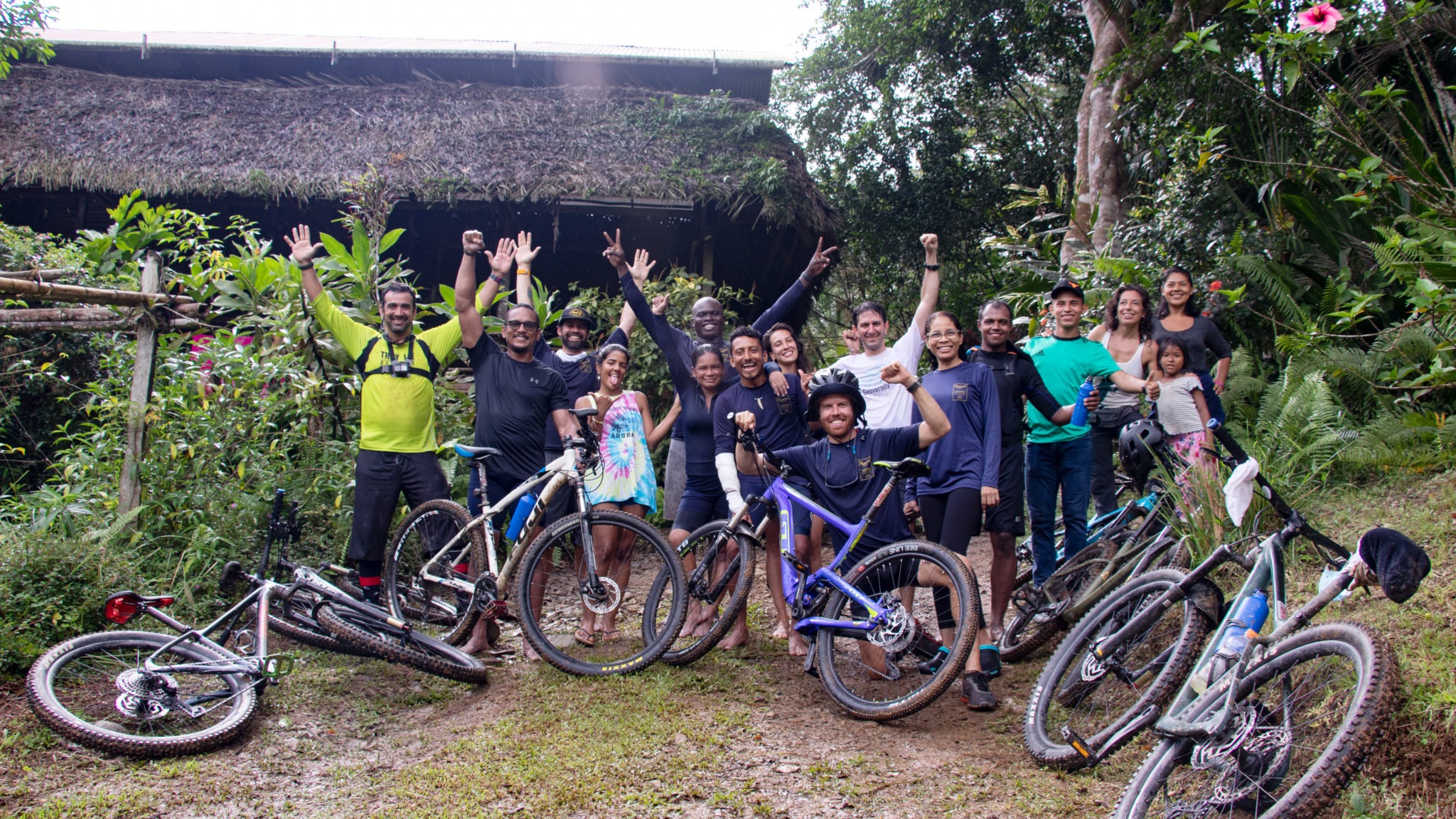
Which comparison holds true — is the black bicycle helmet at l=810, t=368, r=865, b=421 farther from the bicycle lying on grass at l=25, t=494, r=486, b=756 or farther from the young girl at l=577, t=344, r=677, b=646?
the bicycle lying on grass at l=25, t=494, r=486, b=756

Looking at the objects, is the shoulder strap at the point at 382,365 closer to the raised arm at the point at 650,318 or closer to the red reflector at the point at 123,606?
the raised arm at the point at 650,318

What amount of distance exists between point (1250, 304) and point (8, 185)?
1255cm

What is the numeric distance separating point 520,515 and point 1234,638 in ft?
10.5

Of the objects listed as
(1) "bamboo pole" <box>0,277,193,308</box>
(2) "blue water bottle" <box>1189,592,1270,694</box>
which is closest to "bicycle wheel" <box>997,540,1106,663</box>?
(2) "blue water bottle" <box>1189,592,1270,694</box>

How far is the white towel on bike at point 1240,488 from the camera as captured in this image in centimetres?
297

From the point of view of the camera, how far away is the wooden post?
5.15 metres

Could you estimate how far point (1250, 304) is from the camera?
705 centimetres

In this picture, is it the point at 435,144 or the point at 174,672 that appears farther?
the point at 435,144

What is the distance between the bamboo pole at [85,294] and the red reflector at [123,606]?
1.90 metres

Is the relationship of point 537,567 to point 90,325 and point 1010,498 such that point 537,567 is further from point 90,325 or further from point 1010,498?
point 90,325

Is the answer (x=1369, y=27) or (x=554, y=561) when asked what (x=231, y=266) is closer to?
(x=554, y=561)

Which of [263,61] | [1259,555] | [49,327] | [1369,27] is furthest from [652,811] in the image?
[263,61]

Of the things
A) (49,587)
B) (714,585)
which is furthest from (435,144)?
(714,585)

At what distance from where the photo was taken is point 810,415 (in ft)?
14.5
